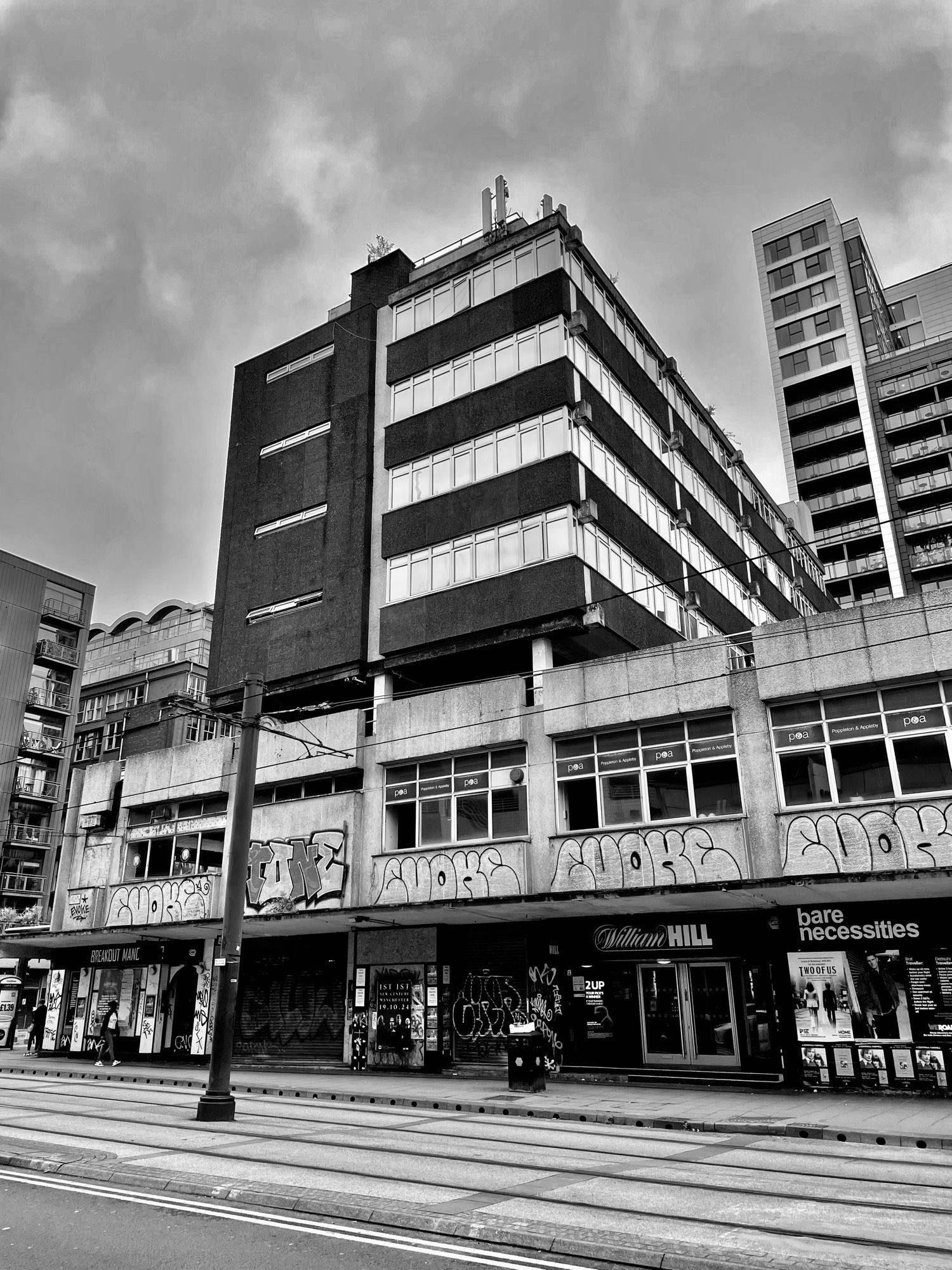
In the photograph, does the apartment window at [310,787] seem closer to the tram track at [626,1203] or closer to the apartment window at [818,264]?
the tram track at [626,1203]

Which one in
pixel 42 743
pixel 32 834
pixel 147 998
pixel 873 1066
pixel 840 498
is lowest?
pixel 873 1066

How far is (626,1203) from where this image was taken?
29.0 feet

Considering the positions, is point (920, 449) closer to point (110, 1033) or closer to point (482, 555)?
point (482, 555)

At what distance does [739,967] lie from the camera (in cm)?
2317

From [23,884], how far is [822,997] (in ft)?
175

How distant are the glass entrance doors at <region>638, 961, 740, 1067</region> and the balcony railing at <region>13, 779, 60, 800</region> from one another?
4960cm

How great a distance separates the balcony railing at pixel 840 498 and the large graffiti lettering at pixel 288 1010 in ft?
194

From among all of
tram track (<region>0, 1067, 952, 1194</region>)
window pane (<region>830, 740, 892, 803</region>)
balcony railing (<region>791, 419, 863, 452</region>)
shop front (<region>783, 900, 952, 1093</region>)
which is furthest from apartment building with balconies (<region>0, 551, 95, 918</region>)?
balcony railing (<region>791, 419, 863, 452</region>)

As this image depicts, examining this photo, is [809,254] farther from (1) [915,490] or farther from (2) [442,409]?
(2) [442,409]

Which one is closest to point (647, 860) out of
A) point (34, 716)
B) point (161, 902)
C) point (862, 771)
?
point (862, 771)

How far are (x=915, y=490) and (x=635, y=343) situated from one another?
146ft

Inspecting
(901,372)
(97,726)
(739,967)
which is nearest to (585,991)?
(739,967)

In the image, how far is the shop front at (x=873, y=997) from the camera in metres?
20.0

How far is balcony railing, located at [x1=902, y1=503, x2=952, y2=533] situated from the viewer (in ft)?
225
